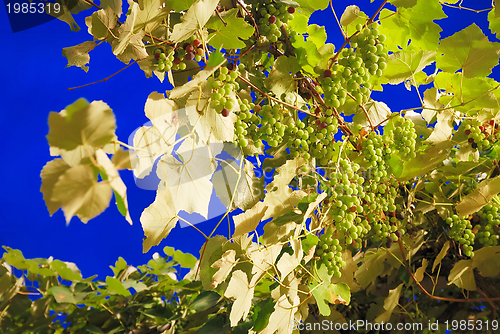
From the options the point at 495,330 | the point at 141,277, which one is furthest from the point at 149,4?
the point at 495,330

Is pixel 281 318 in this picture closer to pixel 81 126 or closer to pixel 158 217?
pixel 158 217

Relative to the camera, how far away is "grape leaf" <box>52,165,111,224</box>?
5.3 inches

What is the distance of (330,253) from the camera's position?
1.23 feet

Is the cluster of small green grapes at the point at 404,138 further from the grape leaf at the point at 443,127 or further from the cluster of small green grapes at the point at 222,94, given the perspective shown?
the cluster of small green grapes at the point at 222,94

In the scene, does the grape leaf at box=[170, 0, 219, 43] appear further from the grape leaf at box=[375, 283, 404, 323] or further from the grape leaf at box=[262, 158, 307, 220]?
the grape leaf at box=[375, 283, 404, 323]

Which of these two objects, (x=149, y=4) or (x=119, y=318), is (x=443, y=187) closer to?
(x=149, y=4)

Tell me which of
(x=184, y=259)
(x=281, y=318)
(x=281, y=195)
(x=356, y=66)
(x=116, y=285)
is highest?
(x=356, y=66)

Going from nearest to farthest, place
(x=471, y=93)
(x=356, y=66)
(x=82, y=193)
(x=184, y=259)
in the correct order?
(x=82, y=193) → (x=356, y=66) → (x=471, y=93) → (x=184, y=259)

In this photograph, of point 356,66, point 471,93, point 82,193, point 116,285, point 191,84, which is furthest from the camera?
point 116,285

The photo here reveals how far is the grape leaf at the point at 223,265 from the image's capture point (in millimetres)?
299

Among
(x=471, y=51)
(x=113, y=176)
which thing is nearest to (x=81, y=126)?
(x=113, y=176)

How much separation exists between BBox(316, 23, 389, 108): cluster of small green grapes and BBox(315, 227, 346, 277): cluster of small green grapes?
159 mm

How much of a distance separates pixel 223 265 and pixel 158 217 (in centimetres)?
8

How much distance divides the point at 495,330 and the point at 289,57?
0.67 meters
